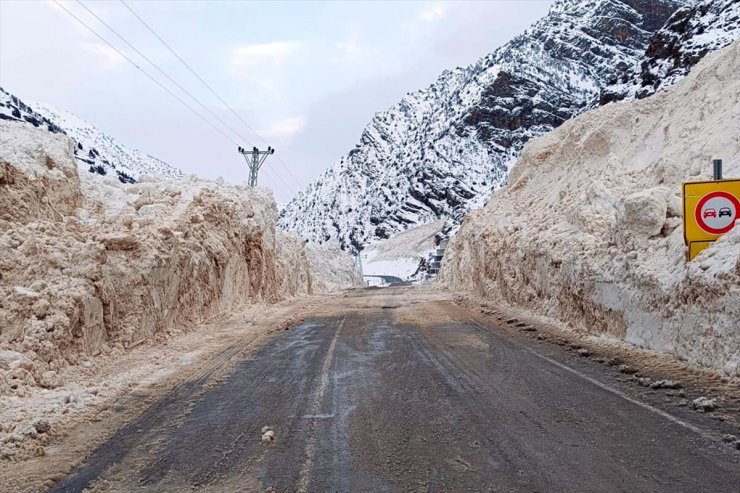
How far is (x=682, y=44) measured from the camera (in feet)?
181

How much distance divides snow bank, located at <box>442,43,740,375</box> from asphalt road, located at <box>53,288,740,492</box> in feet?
4.75

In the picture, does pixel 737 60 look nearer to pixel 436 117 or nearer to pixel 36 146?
pixel 36 146

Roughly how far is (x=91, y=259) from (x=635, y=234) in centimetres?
886

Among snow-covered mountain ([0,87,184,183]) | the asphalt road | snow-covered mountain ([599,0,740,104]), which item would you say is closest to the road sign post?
the asphalt road

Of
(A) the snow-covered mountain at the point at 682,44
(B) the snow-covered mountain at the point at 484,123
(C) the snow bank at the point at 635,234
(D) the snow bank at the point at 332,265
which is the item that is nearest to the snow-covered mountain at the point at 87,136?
(D) the snow bank at the point at 332,265

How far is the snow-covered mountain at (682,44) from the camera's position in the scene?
164ft

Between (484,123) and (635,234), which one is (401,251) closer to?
(484,123)

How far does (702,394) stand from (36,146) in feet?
36.9

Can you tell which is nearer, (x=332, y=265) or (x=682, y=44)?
(x=332, y=265)

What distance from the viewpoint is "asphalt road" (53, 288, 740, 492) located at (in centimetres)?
388

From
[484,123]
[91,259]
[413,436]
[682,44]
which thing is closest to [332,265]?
[682,44]

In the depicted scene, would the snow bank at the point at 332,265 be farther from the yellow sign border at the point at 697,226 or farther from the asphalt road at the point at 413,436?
the asphalt road at the point at 413,436

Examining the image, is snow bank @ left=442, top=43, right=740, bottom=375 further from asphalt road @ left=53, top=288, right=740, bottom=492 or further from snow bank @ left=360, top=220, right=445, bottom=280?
snow bank @ left=360, top=220, right=445, bottom=280

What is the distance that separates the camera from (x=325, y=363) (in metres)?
8.09
